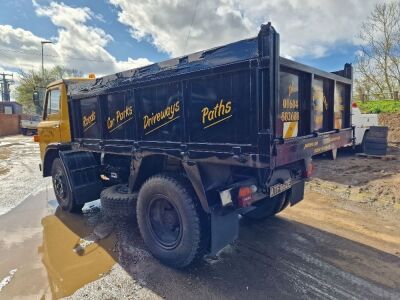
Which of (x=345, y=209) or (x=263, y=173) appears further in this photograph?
(x=345, y=209)

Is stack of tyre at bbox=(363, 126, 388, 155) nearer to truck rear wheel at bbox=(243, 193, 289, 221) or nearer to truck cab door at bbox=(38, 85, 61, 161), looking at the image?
truck rear wheel at bbox=(243, 193, 289, 221)

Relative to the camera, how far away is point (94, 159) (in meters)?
5.45

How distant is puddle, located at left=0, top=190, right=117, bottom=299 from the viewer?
325cm

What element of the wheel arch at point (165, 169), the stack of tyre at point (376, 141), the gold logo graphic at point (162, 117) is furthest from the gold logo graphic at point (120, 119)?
the stack of tyre at point (376, 141)

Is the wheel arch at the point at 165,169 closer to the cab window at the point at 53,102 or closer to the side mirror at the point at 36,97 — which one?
the cab window at the point at 53,102

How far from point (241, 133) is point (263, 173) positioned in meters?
0.67

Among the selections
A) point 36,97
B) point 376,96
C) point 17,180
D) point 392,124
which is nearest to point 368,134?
point 392,124

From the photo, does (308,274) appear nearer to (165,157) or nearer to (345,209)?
(165,157)

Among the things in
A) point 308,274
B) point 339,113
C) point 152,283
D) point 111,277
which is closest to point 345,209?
point 339,113

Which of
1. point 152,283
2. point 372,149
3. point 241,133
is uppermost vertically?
point 241,133

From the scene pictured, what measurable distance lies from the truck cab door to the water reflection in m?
1.70

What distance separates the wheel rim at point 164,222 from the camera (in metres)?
3.60

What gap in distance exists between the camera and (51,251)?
13.5 ft

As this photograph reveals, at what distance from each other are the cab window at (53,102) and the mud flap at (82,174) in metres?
1.04
